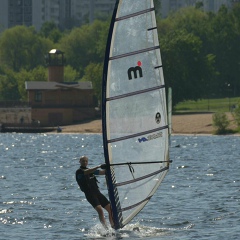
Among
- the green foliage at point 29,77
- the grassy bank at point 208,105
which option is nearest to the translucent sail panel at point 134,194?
the grassy bank at point 208,105

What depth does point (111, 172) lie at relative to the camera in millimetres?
21875

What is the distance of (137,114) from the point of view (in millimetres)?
22109

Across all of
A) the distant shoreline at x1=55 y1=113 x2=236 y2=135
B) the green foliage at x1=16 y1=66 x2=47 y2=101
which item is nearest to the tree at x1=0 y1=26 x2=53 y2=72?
the green foliage at x1=16 y1=66 x2=47 y2=101

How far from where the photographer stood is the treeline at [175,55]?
113 m

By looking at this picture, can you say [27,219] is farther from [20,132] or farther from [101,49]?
[101,49]

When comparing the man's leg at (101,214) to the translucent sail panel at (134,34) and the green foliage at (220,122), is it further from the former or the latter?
the green foliage at (220,122)

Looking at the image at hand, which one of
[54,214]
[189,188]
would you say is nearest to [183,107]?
[189,188]

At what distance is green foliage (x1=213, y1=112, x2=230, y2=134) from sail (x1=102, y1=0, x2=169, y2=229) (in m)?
68.6

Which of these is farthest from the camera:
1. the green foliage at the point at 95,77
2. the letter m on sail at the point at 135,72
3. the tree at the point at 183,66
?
the green foliage at the point at 95,77

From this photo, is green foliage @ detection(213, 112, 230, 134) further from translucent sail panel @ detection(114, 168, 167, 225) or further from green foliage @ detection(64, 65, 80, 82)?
translucent sail panel @ detection(114, 168, 167, 225)

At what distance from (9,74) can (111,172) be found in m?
111

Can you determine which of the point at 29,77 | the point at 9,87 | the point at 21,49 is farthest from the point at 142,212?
the point at 21,49

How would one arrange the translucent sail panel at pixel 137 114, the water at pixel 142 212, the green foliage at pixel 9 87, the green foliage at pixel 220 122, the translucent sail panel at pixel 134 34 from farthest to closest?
the green foliage at pixel 9 87, the green foliage at pixel 220 122, the water at pixel 142 212, the translucent sail panel at pixel 137 114, the translucent sail panel at pixel 134 34

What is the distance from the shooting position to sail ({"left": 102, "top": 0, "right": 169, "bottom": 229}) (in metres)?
21.7
